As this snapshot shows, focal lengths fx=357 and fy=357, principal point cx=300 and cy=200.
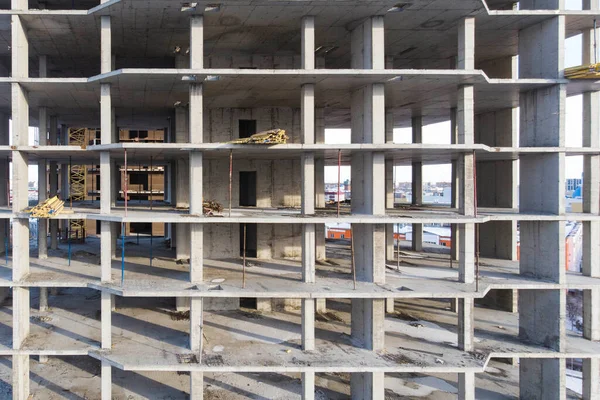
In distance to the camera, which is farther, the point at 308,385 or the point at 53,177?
the point at 53,177

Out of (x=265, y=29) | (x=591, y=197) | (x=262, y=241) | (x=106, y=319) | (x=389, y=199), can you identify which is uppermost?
(x=265, y=29)

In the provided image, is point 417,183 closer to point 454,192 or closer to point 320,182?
point 454,192

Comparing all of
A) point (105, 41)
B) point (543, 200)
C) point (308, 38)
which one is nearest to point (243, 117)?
point (308, 38)

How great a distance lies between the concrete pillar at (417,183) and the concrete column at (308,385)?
48.7 feet

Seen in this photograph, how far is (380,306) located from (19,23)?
1806cm

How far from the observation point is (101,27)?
1380 centimetres

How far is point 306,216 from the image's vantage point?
1402cm

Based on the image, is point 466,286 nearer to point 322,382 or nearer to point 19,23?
point 322,382

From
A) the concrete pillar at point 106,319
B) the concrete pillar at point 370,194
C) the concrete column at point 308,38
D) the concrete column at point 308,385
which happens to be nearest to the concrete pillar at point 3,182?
the concrete pillar at point 106,319

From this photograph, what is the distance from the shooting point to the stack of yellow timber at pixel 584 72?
13953mm

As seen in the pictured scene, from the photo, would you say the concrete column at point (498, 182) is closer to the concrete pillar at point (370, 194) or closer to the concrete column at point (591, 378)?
the concrete column at point (591, 378)

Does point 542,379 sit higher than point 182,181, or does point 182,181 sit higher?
point 182,181

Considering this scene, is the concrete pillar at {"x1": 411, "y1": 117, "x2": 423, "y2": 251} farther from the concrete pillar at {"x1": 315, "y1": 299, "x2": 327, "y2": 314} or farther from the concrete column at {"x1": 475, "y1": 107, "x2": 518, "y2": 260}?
the concrete pillar at {"x1": 315, "y1": 299, "x2": 327, "y2": 314}

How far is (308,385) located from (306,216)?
646cm
